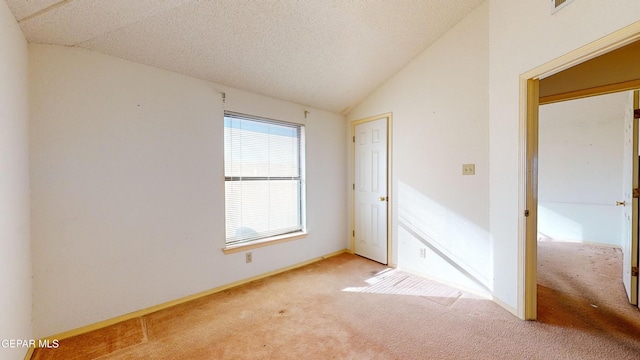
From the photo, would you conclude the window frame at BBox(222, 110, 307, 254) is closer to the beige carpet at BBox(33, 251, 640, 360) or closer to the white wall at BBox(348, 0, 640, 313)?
the beige carpet at BBox(33, 251, 640, 360)

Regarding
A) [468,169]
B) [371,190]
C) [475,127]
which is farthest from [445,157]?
[371,190]

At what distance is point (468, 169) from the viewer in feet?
8.46

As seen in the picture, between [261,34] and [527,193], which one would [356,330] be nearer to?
[527,193]

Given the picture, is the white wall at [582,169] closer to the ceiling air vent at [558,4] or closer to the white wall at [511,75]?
the white wall at [511,75]

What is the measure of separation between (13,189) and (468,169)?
3596mm

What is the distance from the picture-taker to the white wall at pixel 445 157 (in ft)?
8.18

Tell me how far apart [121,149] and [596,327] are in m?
4.12

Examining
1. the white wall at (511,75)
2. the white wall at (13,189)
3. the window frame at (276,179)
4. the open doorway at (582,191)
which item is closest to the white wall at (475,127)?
the white wall at (511,75)

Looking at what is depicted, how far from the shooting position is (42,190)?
5.83 ft

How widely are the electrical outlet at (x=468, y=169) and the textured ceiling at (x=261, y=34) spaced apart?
4.94 feet

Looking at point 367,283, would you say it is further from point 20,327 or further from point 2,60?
point 2,60

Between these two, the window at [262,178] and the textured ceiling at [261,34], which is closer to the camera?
the textured ceiling at [261,34]

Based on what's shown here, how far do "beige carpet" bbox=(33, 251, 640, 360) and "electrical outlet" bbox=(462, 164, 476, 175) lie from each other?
4.17ft

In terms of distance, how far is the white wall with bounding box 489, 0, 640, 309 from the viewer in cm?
173
